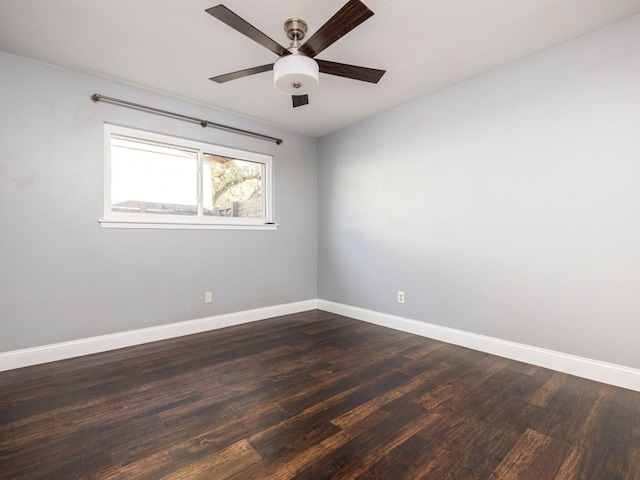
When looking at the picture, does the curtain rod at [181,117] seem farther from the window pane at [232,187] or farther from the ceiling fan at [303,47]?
the ceiling fan at [303,47]

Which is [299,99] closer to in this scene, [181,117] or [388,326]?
[181,117]

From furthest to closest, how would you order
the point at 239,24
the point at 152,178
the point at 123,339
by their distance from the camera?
the point at 152,178 → the point at 123,339 → the point at 239,24

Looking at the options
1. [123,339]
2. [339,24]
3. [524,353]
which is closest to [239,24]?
[339,24]

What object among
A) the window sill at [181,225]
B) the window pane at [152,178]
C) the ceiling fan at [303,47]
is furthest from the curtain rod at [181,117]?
the ceiling fan at [303,47]

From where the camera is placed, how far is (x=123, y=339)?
2.86 meters

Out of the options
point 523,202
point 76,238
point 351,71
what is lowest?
point 76,238

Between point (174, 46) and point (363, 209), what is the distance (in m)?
2.46

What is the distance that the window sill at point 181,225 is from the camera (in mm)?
2834

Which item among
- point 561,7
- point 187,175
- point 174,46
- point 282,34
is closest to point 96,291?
point 187,175

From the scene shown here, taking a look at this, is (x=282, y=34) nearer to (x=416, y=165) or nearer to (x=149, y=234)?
(x=416, y=165)

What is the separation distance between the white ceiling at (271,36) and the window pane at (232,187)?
32.7 inches

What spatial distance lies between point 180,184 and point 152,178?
0.89 ft

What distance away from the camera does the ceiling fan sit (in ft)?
5.19

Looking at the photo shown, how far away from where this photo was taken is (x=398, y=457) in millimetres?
1414
